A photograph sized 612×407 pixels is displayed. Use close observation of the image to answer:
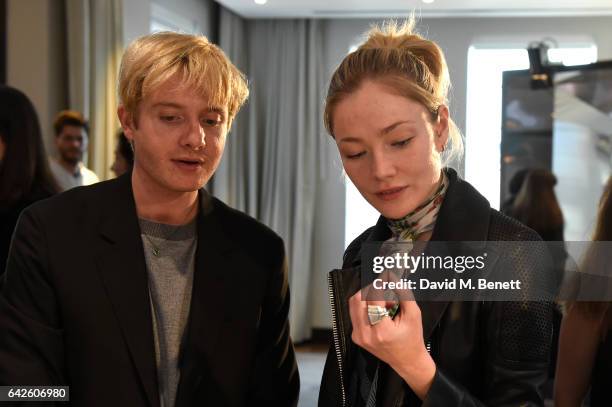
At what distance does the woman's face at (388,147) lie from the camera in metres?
1.08

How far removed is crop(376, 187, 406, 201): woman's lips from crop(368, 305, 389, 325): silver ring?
8.6 inches

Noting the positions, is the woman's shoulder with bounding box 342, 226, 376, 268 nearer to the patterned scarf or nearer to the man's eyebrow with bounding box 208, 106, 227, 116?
the patterned scarf

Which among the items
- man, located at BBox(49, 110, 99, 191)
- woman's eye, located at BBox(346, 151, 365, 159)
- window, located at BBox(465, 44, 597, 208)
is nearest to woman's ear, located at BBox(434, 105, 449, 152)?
woman's eye, located at BBox(346, 151, 365, 159)

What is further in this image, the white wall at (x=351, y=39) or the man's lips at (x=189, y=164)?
the white wall at (x=351, y=39)

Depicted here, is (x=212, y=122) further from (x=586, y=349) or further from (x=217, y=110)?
(x=586, y=349)

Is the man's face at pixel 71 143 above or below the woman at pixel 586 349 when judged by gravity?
above

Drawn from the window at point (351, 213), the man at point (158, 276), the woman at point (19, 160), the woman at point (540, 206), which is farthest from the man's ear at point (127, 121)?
the window at point (351, 213)

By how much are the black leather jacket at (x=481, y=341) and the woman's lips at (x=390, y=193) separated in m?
0.07

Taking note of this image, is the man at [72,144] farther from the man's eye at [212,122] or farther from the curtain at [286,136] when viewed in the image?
the man's eye at [212,122]

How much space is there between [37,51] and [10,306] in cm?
392

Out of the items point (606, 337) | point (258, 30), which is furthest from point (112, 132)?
point (606, 337)

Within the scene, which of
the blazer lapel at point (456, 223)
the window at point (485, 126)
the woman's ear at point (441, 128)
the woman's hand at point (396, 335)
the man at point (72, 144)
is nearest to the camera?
the woman's hand at point (396, 335)

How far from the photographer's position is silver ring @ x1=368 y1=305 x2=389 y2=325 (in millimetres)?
929

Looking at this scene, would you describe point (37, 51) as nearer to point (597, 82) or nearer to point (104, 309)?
point (597, 82)
